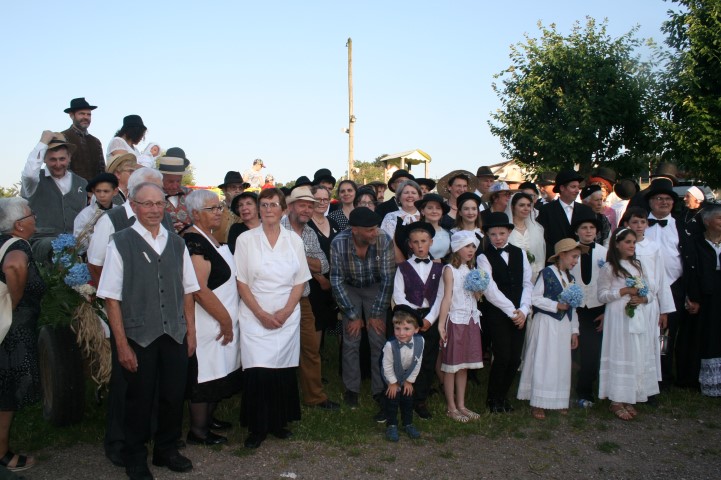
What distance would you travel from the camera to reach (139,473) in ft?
14.9

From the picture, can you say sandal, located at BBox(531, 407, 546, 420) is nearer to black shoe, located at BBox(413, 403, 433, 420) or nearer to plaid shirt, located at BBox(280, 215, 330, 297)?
black shoe, located at BBox(413, 403, 433, 420)

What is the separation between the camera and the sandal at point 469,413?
611 centimetres

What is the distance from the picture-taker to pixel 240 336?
5.45m

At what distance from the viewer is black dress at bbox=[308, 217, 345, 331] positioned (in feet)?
21.9

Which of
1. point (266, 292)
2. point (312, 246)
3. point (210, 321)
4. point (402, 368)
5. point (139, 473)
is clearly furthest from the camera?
point (312, 246)

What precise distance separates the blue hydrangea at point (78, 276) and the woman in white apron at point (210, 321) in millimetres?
852

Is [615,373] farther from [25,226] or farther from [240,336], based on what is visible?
[25,226]

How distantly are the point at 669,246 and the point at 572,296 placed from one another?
2143mm

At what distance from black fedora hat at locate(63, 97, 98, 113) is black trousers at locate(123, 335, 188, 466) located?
489 cm

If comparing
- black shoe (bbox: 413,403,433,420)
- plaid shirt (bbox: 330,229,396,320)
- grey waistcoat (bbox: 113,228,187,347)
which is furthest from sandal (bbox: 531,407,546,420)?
grey waistcoat (bbox: 113,228,187,347)

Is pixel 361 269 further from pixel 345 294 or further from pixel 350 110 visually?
pixel 350 110

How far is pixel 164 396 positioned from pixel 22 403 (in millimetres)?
1105

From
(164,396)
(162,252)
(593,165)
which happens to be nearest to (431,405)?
(164,396)

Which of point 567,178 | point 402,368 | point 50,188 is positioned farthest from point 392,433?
point 50,188
